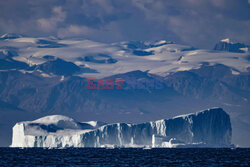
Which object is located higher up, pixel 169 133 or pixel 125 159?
pixel 169 133

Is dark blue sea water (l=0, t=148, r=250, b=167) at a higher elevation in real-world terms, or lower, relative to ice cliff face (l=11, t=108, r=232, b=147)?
lower

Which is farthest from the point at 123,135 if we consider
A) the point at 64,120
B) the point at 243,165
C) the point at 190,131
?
the point at 243,165

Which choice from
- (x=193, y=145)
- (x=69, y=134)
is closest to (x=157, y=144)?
(x=193, y=145)

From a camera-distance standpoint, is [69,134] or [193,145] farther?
[69,134]

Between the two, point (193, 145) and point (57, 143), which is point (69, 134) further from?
point (193, 145)

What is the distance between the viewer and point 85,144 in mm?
173250

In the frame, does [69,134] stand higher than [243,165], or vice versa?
[69,134]

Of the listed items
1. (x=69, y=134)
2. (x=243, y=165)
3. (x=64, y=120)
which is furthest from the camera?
(x=64, y=120)

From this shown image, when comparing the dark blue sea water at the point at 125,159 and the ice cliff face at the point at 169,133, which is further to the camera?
the ice cliff face at the point at 169,133

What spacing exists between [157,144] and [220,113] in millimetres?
23159

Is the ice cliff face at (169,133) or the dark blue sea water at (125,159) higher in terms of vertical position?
the ice cliff face at (169,133)

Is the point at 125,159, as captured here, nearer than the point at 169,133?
Yes

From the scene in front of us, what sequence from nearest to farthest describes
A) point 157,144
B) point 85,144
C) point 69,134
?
point 157,144
point 85,144
point 69,134

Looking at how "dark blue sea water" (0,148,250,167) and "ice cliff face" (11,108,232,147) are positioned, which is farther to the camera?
"ice cliff face" (11,108,232,147)
